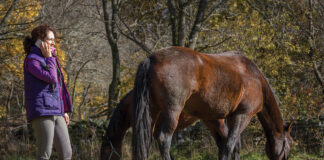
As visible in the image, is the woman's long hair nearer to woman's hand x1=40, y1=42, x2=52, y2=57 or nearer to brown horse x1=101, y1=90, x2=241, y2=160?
woman's hand x1=40, y1=42, x2=52, y2=57

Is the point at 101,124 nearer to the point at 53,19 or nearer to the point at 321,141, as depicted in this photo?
the point at 53,19

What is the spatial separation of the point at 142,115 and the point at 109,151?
1.38 meters

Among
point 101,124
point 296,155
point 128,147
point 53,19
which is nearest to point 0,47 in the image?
point 53,19

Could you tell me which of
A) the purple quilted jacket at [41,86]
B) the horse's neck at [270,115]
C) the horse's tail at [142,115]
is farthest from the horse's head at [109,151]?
the horse's neck at [270,115]

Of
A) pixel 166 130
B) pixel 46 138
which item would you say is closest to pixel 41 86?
pixel 46 138

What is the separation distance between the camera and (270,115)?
5711 mm

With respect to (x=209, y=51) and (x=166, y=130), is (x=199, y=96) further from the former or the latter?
(x=209, y=51)

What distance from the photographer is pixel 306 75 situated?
10133 mm

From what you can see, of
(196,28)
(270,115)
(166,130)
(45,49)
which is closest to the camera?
(45,49)

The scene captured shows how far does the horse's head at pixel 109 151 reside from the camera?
202 inches

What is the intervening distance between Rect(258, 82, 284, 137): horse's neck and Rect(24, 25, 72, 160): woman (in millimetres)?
3462

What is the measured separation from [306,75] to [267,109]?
5126 mm

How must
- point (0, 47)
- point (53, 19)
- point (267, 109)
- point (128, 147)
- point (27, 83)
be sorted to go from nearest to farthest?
1. point (27, 83)
2. point (267, 109)
3. point (128, 147)
4. point (53, 19)
5. point (0, 47)

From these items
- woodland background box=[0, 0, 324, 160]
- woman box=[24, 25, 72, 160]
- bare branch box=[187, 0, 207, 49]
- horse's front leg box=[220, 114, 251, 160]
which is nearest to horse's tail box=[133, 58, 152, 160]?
woman box=[24, 25, 72, 160]
